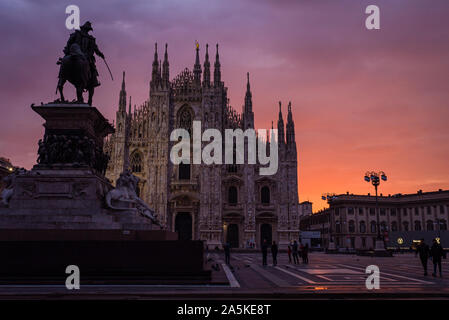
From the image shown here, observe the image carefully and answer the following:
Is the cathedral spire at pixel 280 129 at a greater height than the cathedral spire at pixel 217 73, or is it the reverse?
the cathedral spire at pixel 217 73

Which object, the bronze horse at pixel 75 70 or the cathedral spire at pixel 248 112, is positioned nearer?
the bronze horse at pixel 75 70

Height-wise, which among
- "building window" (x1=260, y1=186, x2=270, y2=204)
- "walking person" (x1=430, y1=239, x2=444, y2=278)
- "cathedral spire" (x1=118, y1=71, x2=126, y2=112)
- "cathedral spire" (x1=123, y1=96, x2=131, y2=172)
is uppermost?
"cathedral spire" (x1=118, y1=71, x2=126, y2=112)

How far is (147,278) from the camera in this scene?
396 inches

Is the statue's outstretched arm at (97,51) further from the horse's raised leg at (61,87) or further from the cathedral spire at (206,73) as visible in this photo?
the cathedral spire at (206,73)

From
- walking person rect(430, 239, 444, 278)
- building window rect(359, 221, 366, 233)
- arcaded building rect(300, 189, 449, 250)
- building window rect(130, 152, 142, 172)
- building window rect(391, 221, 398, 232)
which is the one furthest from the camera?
building window rect(391, 221, 398, 232)

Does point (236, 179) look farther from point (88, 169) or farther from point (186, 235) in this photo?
point (88, 169)

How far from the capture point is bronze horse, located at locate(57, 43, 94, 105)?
12086 mm

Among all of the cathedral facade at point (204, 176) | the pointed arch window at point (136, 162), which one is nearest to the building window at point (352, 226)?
the cathedral facade at point (204, 176)

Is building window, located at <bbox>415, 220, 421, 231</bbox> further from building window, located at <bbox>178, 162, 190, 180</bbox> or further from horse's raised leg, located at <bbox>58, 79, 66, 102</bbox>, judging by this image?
horse's raised leg, located at <bbox>58, 79, 66, 102</bbox>

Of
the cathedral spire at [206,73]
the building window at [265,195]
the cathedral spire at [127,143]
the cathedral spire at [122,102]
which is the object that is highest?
the cathedral spire at [206,73]

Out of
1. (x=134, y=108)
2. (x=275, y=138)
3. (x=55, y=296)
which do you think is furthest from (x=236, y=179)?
(x=55, y=296)

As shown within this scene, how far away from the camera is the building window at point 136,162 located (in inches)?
1941

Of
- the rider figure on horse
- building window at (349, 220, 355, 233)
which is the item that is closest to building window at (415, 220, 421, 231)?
building window at (349, 220, 355, 233)

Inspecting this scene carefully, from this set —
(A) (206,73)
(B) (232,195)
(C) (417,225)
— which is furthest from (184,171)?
(C) (417,225)
